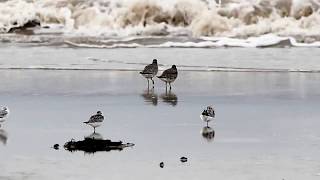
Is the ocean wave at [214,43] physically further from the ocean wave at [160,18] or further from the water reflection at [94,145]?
the water reflection at [94,145]

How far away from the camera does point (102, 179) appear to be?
8055mm

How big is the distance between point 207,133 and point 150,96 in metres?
4.57

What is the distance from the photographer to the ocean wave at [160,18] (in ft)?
111

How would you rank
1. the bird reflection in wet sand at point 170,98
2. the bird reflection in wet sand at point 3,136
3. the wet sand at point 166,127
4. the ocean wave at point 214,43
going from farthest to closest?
the ocean wave at point 214,43, the bird reflection in wet sand at point 170,98, the bird reflection in wet sand at point 3,136, the wet sand at point 166,127

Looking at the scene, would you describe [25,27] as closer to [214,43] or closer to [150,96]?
[214,43]

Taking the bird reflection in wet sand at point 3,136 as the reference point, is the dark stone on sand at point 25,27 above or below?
above

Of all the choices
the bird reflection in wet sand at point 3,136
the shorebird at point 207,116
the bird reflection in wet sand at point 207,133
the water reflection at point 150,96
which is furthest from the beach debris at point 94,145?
the water reflection at point 150,96

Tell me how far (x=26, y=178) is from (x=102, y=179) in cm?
67

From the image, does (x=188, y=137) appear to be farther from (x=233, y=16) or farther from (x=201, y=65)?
(x=233, y=16)

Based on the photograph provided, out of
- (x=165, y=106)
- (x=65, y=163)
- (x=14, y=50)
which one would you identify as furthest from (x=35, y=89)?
(x=14, y=50)

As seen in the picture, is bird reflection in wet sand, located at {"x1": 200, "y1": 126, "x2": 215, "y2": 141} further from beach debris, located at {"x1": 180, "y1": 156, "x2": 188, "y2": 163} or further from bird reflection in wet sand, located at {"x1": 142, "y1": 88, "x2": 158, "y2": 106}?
bird reflection in wet sand, located at {"x1": 142, "y1": 88, "x2": 158, "y2": 106}

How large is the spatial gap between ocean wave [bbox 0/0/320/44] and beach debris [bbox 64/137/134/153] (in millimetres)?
23428

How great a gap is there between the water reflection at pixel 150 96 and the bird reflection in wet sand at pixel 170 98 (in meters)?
0.15

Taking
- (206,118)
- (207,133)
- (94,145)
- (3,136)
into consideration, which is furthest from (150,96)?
(94,145)
